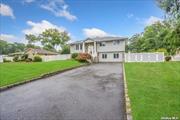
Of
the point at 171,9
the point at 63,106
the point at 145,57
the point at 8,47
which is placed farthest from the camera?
the point at 8,47

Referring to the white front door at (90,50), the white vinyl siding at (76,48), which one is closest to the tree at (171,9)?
the white front door at (90,50)

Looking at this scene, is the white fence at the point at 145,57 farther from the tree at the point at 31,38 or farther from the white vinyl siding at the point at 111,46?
the tree at the point at 31,38

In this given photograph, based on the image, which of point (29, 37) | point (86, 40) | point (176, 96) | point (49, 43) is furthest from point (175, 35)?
point (29, 37)

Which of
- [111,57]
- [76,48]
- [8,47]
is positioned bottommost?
[111,57]

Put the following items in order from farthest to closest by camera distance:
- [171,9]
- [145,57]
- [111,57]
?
[111,57]
[145,57]
[171,9]

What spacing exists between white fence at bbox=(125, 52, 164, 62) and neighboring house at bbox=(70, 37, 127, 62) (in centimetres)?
477

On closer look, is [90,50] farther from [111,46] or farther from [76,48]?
[111,46]

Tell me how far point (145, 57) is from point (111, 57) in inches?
343

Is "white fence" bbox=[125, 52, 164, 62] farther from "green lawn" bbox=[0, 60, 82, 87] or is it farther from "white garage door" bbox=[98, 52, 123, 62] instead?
"green lawn" bbox=[0, 60, 82, 87]

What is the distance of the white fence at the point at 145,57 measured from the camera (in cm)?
2634

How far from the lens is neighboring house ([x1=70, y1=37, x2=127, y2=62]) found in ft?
110

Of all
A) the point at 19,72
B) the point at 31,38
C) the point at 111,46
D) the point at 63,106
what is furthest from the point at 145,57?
the point at 31,38

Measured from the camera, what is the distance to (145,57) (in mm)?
27469

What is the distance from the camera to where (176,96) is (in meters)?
6.95
